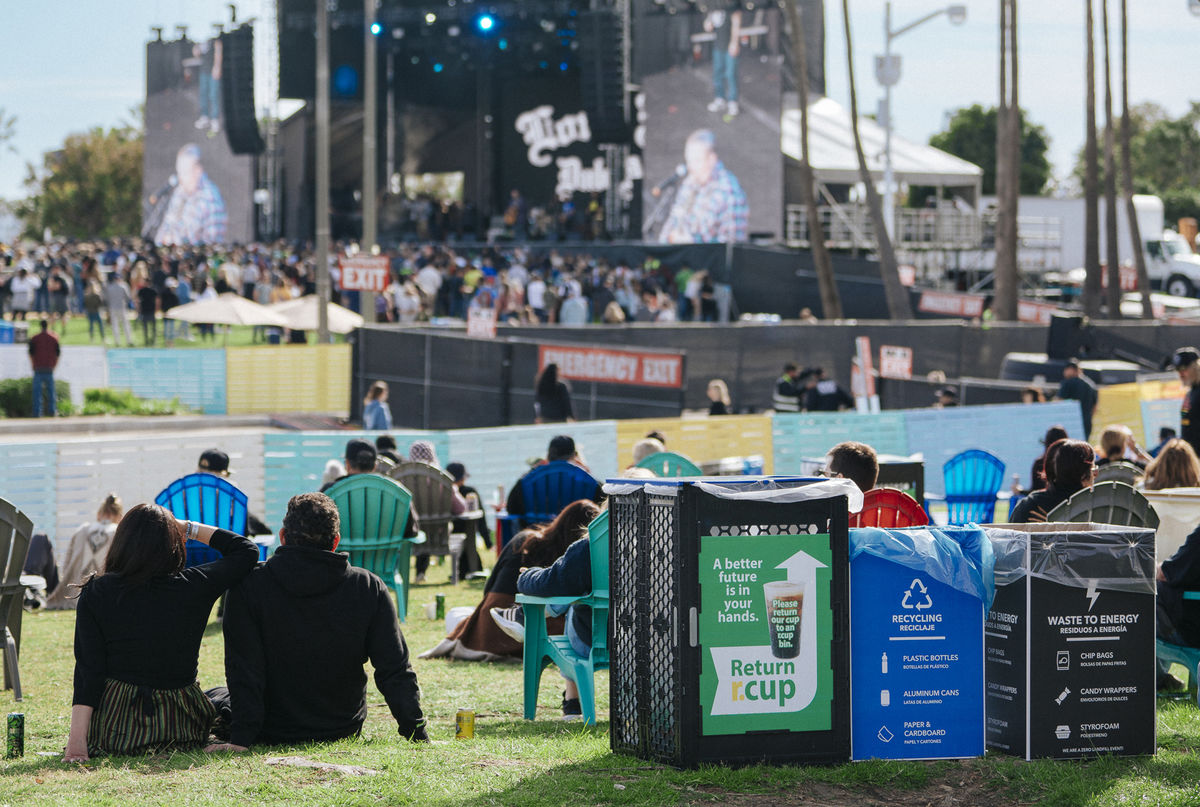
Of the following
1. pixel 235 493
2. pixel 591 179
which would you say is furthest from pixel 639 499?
pixel 591 179

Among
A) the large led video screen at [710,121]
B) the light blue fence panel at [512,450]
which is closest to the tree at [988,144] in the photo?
the large led video screen at [710,121]

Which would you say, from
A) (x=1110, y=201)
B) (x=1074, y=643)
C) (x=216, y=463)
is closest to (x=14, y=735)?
(x=1074, y=643)

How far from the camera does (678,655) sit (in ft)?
17.7

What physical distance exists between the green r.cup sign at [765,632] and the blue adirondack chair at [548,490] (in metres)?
5.60

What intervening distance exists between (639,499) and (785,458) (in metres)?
13.6

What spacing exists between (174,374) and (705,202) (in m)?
17.9

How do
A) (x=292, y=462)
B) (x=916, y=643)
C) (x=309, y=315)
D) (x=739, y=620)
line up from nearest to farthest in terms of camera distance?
(x=739, y=620) → (x=916, y=643) → (x=292, y=462) → (x=309, y=315)

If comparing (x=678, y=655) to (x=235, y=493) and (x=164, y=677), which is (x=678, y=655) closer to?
(x=164, y=677)

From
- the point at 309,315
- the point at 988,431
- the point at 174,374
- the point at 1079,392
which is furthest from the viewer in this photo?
the point at 309,315

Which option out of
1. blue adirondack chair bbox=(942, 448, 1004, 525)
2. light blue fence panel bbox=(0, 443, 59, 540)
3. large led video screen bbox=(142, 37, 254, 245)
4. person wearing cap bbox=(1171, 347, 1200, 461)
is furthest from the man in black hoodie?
large led video screen bbox=(142, 37, 254, 245)

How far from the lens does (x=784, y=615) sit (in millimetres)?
5508

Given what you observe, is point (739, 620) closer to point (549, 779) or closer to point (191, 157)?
point (549, 779)

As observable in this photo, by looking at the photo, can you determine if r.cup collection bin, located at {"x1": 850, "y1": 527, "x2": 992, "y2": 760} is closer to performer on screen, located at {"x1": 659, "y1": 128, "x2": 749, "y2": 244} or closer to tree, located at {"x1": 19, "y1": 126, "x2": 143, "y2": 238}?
performer on screen, located at {"x1": 659, "y1": 128, "x2": 749, "y2": 244}

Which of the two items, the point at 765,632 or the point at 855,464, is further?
the point at 855,464
